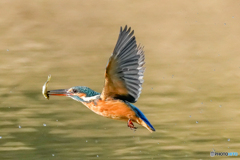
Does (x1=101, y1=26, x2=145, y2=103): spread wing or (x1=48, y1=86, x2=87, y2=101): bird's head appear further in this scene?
(x1=48, y1=86, x2=87, y2=101): bird's head

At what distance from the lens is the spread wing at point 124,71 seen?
13.3ft

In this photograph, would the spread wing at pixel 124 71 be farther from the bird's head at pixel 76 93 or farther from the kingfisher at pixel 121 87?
the bird's head at pixel 76 93

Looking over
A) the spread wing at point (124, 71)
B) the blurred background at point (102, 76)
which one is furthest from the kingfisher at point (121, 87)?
the blurred background at point (102, 76)

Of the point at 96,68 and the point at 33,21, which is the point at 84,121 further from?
the point at 33,21

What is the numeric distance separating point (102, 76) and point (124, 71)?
4027mm

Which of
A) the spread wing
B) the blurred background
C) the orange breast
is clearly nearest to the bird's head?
the orange breast

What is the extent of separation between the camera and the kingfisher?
4078mm

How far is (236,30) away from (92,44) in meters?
3.00

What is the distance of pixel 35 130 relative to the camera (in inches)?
244

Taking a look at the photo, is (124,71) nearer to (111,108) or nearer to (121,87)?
(121,87)

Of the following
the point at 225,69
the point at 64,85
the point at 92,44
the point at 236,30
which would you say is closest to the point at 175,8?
the point at 236,30

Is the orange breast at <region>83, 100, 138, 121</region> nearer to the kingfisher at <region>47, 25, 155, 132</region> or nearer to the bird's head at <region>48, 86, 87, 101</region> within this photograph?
the kingfisher at <region>47, 25, 155, 132</region>

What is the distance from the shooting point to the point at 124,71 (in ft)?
13.6

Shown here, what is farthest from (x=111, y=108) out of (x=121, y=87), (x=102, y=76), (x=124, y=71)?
(x=102, y=76)
